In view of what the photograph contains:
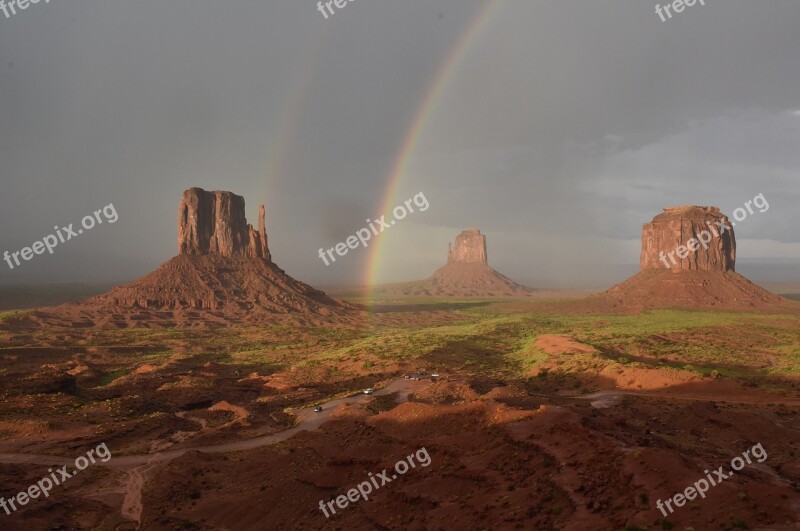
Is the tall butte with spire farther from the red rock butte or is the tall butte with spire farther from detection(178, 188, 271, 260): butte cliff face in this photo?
the red rock butte

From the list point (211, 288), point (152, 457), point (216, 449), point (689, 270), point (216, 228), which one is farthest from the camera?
point (689, 270)

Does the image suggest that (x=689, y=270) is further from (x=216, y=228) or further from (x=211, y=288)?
(x=216, y=228)

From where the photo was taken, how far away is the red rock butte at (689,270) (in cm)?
14375

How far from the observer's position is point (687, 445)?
2448 centimetres

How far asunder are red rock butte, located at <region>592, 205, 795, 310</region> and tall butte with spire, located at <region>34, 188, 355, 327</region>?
328ft

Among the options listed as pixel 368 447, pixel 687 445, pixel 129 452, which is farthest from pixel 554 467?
pixel 129 452

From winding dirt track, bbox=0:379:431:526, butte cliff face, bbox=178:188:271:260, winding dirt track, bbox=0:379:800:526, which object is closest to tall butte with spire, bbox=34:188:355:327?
butte cliff face, bbox=178:188:271:260

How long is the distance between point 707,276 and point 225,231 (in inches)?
6343

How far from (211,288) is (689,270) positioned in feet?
514

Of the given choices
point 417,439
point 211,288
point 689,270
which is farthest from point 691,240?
point 417,439

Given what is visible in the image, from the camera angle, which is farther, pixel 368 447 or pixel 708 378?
pixel 708 378

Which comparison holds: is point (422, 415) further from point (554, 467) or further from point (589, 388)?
point (589, 388)

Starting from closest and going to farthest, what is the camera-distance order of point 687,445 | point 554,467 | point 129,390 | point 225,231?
point 554,467 → point 687,445 → point 129,390 → point 225,231

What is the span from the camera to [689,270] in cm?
15812
